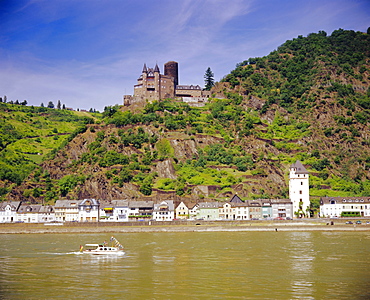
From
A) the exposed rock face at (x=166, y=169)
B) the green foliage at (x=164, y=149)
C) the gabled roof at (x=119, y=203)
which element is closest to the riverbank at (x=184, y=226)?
the gabled roof at (x=119, y=203)

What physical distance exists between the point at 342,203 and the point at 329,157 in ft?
112

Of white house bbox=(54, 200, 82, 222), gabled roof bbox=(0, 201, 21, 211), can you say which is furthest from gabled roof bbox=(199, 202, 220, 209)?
gabled roof bbox=(0, 201, 21, 211)

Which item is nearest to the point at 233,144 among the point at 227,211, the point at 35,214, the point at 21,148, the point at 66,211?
the point at 227,211

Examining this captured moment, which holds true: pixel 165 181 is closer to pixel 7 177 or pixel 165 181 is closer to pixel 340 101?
pixel 7 177

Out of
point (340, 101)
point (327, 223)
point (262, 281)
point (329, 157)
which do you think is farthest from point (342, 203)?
point (262, 281)

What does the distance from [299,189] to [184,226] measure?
31618 mm

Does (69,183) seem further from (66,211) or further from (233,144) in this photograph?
(233,144)

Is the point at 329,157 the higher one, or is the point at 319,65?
the point at 319,65

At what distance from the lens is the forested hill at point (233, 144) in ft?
392

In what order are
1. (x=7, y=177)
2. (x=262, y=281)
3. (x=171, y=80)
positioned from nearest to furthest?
1. (x=262, y=281)
2. (x=7, y=177)
3. (x=171, y=80)

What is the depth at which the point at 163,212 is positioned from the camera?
109000 mm

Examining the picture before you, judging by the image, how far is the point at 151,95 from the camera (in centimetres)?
15888

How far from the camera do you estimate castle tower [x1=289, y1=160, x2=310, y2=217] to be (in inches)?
4209

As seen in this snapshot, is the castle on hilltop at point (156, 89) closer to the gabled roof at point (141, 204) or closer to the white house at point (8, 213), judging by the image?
the gabled roof at point (141, 204)
